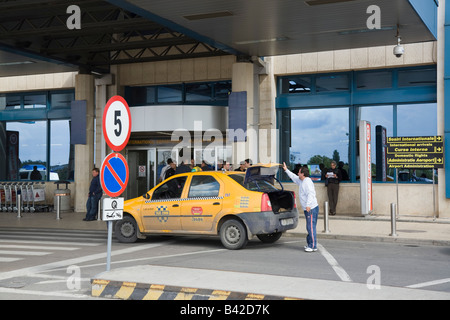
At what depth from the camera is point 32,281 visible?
8445 mm

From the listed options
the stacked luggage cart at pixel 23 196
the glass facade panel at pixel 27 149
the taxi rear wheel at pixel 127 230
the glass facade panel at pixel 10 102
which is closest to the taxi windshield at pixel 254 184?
the taxi rear wheel at pixel 127 230

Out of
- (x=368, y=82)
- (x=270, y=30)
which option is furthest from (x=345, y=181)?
(x=270, y=30)

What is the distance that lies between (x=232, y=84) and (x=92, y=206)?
642 cm

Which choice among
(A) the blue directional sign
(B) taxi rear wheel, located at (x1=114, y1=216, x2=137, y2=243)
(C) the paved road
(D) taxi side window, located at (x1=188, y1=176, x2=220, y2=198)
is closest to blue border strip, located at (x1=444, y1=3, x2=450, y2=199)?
(C) the paved road

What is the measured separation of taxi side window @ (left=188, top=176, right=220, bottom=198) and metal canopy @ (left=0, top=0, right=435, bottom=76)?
4.38 meters

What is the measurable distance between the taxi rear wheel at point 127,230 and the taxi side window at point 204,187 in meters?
1.76

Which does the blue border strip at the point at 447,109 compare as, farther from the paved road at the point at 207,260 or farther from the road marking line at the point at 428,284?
the road marking line at the point at 428,284

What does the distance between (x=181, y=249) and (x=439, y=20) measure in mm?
11808

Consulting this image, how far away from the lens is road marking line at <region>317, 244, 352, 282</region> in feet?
27.6

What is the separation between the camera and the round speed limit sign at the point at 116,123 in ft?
26.5

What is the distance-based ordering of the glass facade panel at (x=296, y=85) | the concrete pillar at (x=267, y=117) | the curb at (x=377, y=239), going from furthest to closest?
the glass facade panel at (x=296, y=85) → the concrete pillar at (x=267, y=117) → the curb at (x=377, y=239)

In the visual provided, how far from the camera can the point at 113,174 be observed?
819 centimetres

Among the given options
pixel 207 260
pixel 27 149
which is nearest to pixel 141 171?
pixel 27 149
